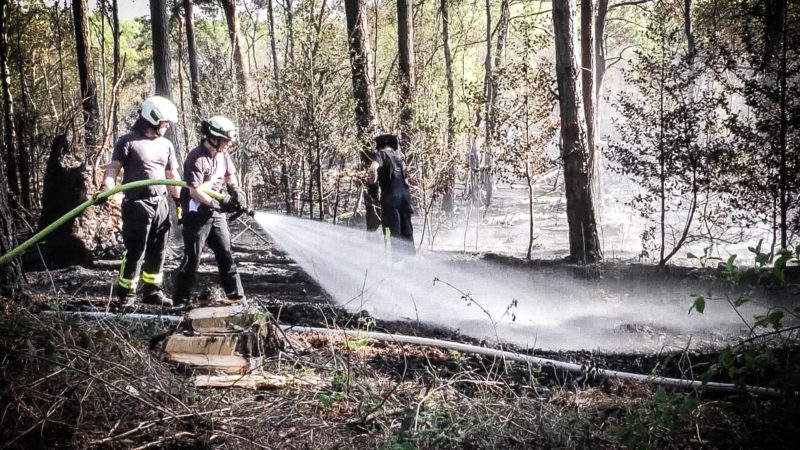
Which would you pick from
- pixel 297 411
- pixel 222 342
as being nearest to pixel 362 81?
pixel 222 342

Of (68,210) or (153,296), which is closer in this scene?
(153,296)

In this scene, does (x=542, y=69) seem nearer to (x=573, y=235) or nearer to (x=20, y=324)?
(x=573, y=235)

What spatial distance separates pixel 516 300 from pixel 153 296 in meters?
3.82

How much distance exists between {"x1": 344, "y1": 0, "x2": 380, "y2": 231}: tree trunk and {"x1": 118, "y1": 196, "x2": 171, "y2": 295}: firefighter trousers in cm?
434

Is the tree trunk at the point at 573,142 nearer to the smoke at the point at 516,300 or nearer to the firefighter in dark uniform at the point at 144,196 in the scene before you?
the smoke at the point at 516,300

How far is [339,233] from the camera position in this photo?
1282 cm

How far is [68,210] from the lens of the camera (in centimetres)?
1048

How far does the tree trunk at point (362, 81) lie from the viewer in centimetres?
1079

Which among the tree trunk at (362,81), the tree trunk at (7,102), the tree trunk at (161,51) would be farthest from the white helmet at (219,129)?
the tree trunk at (161,51)

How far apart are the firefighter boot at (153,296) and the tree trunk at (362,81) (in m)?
4.37

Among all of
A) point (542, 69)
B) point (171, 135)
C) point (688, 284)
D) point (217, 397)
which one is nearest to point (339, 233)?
point (171, 135)

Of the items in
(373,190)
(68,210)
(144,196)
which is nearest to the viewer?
(144,196)

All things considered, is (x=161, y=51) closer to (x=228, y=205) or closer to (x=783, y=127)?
(x=228, y=205)

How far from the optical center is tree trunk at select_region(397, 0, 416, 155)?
12.4 meters
